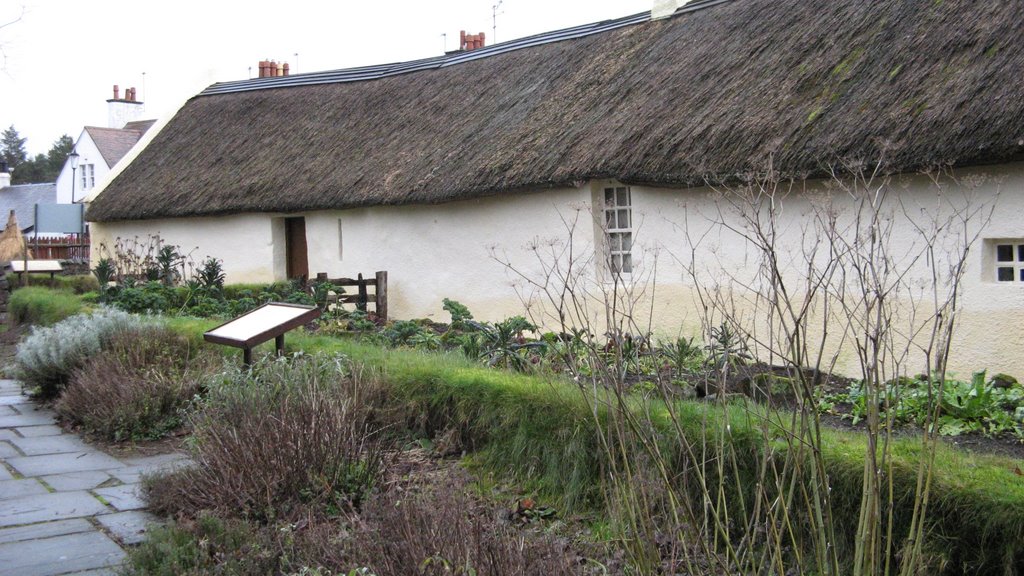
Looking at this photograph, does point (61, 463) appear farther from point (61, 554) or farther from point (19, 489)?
point (61, 554)

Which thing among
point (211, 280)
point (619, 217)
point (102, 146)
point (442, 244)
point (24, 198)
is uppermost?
point (102, 146)

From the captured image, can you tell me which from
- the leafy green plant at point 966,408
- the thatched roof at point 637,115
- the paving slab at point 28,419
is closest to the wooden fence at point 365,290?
the thatched roof at point 637,115

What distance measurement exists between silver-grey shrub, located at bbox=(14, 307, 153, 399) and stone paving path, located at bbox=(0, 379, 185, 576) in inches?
33.8

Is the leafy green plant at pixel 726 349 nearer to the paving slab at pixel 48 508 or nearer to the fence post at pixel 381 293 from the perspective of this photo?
the paving slab at pixel 48 508

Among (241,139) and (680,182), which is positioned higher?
(241,139)

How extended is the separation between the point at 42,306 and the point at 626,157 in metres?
8.31

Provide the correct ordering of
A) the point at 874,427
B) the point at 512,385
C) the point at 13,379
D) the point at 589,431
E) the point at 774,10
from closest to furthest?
1. the point at 874,427
2. the point at 589,431
3. the point at 512,385
4. the point at 13,379
5. the point at 774,10

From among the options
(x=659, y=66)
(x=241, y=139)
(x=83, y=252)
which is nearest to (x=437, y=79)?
(x=241, y=139)

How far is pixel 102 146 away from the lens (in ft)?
110

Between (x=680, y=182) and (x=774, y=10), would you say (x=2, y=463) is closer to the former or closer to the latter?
(x=680, y=182)

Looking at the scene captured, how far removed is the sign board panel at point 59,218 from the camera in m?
16.8

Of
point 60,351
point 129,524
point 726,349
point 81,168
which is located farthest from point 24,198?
point 726,349

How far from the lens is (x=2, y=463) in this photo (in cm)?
621

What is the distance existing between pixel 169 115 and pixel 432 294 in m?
10.0
